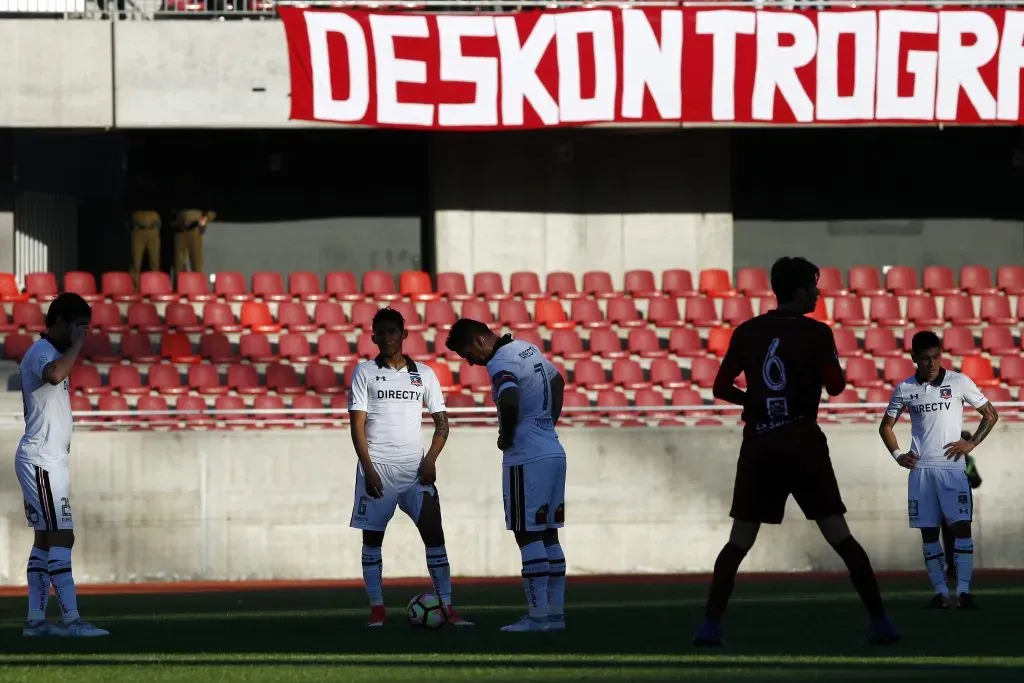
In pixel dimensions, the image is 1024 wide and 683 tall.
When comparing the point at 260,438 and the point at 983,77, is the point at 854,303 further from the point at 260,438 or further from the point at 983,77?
the point at 260,438

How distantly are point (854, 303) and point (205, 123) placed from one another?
8204 mm

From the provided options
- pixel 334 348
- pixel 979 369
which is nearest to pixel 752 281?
pixel 979 369

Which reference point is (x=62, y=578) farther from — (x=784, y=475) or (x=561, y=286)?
(x=561, y=286)

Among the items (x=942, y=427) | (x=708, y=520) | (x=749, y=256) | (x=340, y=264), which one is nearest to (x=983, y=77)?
(x=749, y=256)

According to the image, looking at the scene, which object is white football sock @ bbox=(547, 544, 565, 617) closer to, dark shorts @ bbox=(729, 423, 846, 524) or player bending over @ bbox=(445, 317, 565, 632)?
player bending over @ bbox=(445, 317, 565, 632)

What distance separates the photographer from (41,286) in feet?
69.1

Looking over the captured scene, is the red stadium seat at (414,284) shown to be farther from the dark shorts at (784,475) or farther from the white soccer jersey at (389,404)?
the dark shorts at (784,475)

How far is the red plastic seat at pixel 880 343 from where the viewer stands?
67.0 feet

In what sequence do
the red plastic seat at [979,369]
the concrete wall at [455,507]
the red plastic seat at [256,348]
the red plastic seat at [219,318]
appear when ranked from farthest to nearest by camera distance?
the red plastic seat at [219,318], the red plastic seat at [979,369], the red plastic seat at [256,348], the concrete wall at [455,507]

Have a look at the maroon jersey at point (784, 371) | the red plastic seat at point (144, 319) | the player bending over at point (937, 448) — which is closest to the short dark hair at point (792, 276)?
the maroon jersey at point (784, 371)

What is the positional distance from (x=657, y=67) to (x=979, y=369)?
516cm

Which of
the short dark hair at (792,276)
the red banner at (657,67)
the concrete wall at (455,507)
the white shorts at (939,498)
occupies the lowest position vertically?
the concrete wall at (455,507)

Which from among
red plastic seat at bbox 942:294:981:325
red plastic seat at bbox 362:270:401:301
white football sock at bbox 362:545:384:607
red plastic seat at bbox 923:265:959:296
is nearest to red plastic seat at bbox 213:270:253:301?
red plastic seat at bbox 362:270:401:301

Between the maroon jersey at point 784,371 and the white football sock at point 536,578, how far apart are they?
1.71 meters
